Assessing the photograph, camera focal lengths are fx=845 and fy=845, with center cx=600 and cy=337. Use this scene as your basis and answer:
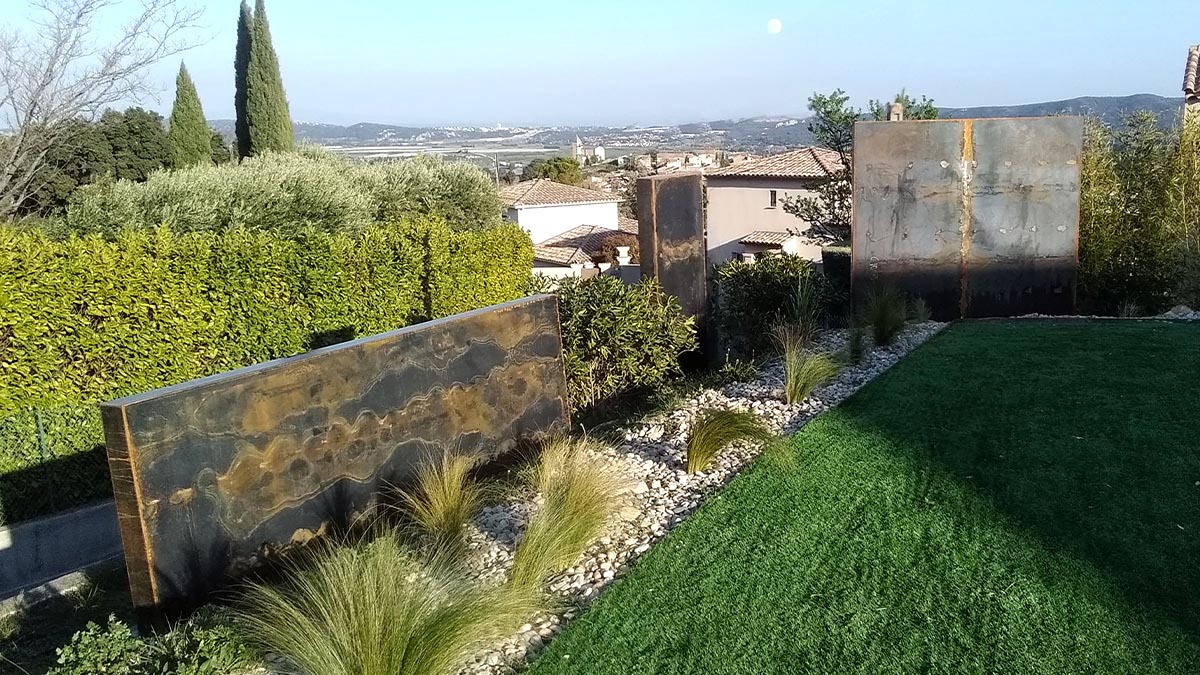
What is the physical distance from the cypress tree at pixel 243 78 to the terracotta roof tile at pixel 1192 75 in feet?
81.4

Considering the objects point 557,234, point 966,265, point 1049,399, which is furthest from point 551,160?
point 1049,399

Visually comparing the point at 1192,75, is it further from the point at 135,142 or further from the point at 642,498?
the point at 135,142

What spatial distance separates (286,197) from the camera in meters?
16.5

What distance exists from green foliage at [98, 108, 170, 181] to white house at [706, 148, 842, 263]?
75.2ft

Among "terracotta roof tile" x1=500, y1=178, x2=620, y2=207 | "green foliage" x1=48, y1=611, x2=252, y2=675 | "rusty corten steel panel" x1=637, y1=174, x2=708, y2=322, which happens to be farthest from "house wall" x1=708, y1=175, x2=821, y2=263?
"green foliage" x1=48, y1=611, x2=252, y2=675

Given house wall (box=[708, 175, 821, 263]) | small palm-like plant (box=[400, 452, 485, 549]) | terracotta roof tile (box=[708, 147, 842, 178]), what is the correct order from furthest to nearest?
house wall (box=[708, 175, 821, 263])
terracotta roof tile (box=[708, 147, 842, 178])
small palm-like plant (box=[400, 452, 485, 549])

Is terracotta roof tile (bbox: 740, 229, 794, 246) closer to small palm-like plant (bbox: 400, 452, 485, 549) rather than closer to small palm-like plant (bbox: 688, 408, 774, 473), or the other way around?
small palm-like plant (bbox: 688, 408, 774, 473)

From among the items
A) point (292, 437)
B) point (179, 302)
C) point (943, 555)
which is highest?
point (179, 302)

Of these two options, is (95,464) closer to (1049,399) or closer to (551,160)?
(1049,399)

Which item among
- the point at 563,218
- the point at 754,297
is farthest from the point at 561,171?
the point at 754,297

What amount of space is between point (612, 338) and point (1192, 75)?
18.6 m

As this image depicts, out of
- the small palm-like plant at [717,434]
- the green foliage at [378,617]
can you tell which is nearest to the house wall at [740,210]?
the small palm-like plant at [717,434]

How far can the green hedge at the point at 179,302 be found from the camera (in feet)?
26.1

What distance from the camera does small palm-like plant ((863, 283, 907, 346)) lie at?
→ 9094 mm
